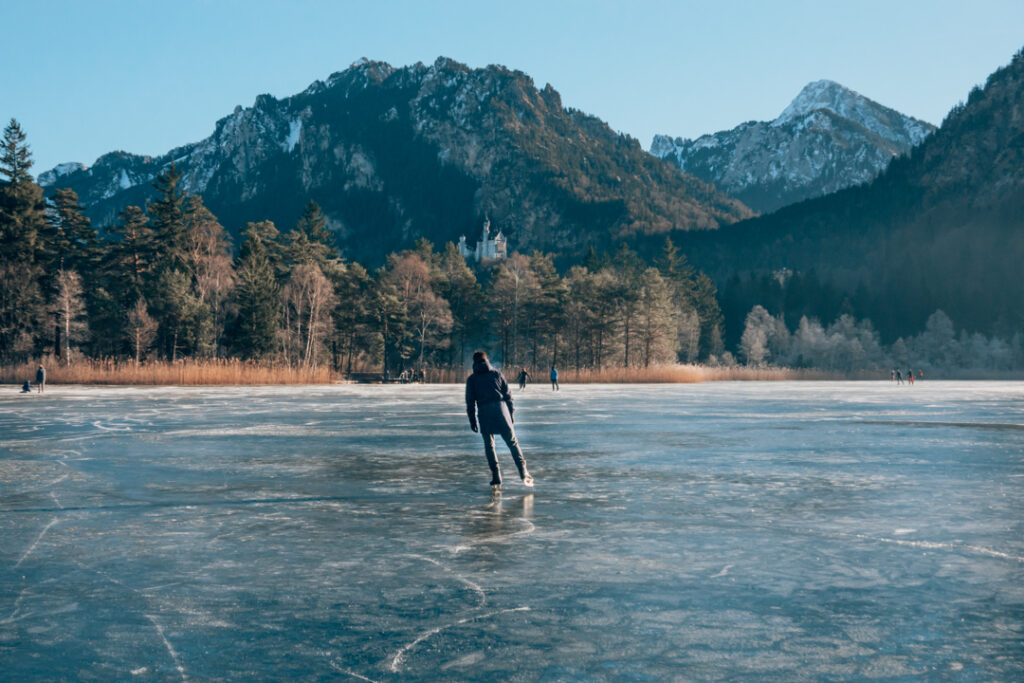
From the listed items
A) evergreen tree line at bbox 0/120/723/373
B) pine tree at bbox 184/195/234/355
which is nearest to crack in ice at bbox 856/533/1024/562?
evergreen tree line at bbox 0/120/723/373

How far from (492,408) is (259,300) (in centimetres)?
5322

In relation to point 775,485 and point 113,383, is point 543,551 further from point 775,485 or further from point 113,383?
point 113,383

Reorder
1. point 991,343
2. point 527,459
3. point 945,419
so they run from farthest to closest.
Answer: point 991,343 → point 945,419 → point 527,459

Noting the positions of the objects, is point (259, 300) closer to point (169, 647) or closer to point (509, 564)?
point (509, 564)

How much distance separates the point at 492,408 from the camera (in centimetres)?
1168

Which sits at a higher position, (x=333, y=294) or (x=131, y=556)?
(x=333, y=294)

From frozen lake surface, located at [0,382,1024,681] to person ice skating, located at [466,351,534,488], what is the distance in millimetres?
368

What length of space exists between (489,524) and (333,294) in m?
65.1

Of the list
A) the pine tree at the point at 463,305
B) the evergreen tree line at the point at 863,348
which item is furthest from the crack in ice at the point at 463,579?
the evergreen tree line at the point at 863,348

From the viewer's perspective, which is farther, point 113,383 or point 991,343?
point 991,343

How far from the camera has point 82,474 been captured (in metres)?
13.1

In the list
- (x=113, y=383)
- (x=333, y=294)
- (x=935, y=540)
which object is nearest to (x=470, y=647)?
(x=935, y=540)

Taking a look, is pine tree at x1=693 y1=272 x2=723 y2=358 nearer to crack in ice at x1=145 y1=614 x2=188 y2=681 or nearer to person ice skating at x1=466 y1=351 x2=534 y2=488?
person ice skating at x1=466 y1=351 x2=534 y2=488

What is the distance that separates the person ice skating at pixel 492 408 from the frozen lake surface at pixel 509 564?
0.37 metres
